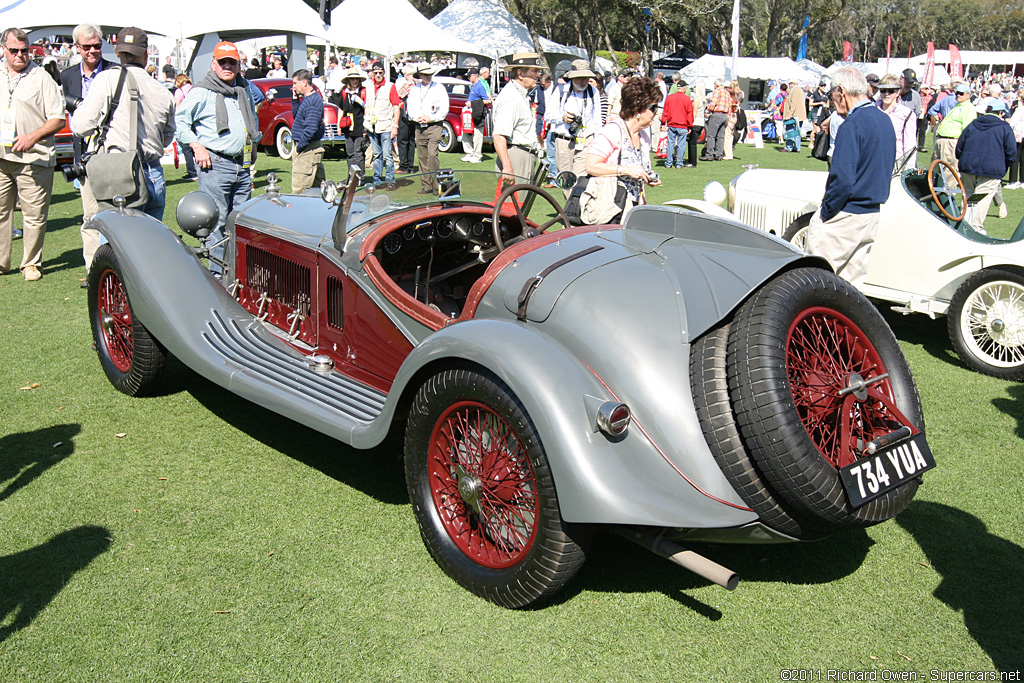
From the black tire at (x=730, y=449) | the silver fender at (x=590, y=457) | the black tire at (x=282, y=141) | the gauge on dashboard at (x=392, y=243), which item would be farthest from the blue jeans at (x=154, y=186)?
the black tire at (x=282, y=141)

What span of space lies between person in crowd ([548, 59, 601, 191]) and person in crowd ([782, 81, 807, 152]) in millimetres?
13485

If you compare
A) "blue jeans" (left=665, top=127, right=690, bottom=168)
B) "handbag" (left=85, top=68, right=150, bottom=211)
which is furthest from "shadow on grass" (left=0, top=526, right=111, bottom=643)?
"blue jeans" (left=665, top=127, right=690, bottom=168)

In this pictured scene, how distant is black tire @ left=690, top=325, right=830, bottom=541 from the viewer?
281 centimetres

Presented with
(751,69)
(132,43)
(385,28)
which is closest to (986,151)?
(132,43)

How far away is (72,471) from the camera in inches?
165

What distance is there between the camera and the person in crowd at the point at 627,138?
234 inches

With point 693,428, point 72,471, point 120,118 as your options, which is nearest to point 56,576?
point 72,471

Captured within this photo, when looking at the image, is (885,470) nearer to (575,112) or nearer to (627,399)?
(627,399)

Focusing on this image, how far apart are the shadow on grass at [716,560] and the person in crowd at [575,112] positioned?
24.3ft

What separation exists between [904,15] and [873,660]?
305ft

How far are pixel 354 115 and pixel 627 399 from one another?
490 inches

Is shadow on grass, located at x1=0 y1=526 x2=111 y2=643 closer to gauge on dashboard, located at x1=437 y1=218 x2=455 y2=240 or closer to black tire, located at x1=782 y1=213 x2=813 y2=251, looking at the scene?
gauge on dashboard, located at x1=437 y1=218 x2=455 y2=240

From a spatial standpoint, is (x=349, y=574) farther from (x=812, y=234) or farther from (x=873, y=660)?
(x=812, y=234)

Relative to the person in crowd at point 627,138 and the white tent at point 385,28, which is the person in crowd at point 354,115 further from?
the person in crowd at point 627,138
